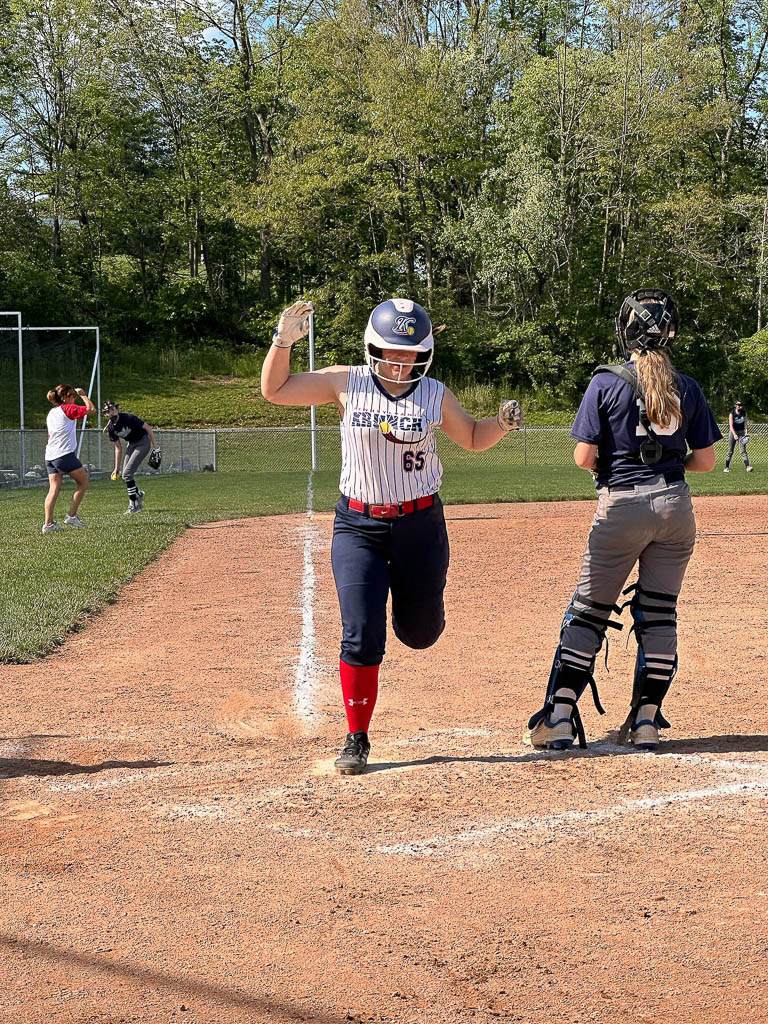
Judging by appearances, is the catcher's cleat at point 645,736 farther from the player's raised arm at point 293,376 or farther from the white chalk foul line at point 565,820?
the player's raised arm at point 293,376

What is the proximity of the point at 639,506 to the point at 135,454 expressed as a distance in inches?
532

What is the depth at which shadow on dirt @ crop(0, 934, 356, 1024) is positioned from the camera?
110 inches

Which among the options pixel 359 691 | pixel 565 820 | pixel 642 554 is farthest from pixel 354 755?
pixel 642 554

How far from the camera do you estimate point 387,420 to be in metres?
4.67

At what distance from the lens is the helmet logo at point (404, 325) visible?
4645 mm

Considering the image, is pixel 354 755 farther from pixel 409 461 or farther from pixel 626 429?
pixel 626 429

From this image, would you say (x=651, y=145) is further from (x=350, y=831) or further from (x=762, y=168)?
(x=350, y=831)

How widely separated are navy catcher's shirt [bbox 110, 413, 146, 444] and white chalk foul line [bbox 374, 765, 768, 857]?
14.1 metres

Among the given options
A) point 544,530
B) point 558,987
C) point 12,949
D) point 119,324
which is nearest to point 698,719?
point 558,987

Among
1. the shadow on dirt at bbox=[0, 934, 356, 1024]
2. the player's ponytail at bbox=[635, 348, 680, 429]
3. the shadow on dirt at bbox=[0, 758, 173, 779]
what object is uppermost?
the player's ponytail at bbox=[635, 348, 680, 429]

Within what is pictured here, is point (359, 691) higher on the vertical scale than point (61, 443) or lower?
lower

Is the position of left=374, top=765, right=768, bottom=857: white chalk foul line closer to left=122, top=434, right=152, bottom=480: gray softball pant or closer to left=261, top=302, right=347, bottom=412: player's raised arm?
left=261, top=302, right=347, bottom=412: player's raised arm

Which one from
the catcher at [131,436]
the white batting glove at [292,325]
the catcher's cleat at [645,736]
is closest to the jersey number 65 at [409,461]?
the white batting glove at [292,325]

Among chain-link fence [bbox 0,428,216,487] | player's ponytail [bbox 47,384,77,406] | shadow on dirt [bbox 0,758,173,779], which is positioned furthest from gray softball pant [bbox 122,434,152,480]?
shadow on dirt [bbox 0,758,173,779]
